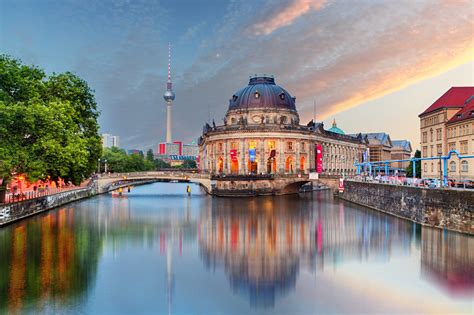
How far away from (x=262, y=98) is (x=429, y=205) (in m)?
70.7

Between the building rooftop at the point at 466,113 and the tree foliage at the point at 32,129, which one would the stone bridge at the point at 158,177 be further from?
the building rooftop at the point at 466,113

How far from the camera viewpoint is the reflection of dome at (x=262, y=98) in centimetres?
10750

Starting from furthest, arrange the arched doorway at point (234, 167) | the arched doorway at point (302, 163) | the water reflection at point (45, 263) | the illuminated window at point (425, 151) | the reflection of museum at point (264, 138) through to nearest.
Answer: the arched doorway at point (302, 163) → the arched doorway at point (234, 167) → the reflection of museum at point (264, 138) → the illuminated window at point (425, 151) → the water reflection at point (45, 263)

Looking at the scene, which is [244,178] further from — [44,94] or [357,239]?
[357,239]

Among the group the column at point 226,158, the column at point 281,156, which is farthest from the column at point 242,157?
the column at point 281,156

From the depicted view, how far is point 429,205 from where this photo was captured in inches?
1609

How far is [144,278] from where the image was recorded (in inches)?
984

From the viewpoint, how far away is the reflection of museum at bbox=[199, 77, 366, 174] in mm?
96062

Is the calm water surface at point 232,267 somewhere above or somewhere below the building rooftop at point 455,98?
below

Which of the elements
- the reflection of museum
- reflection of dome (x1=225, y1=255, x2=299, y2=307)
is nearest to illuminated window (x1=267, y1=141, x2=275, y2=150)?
the reflection of museum

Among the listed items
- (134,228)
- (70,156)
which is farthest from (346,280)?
(70,156)

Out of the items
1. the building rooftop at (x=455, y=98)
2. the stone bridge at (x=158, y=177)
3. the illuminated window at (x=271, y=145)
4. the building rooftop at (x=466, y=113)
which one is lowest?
the stone bridge at (x=158, y=177)

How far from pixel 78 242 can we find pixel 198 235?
996cm

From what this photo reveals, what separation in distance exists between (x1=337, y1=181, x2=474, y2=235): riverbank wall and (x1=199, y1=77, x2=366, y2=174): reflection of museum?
3840 cm
